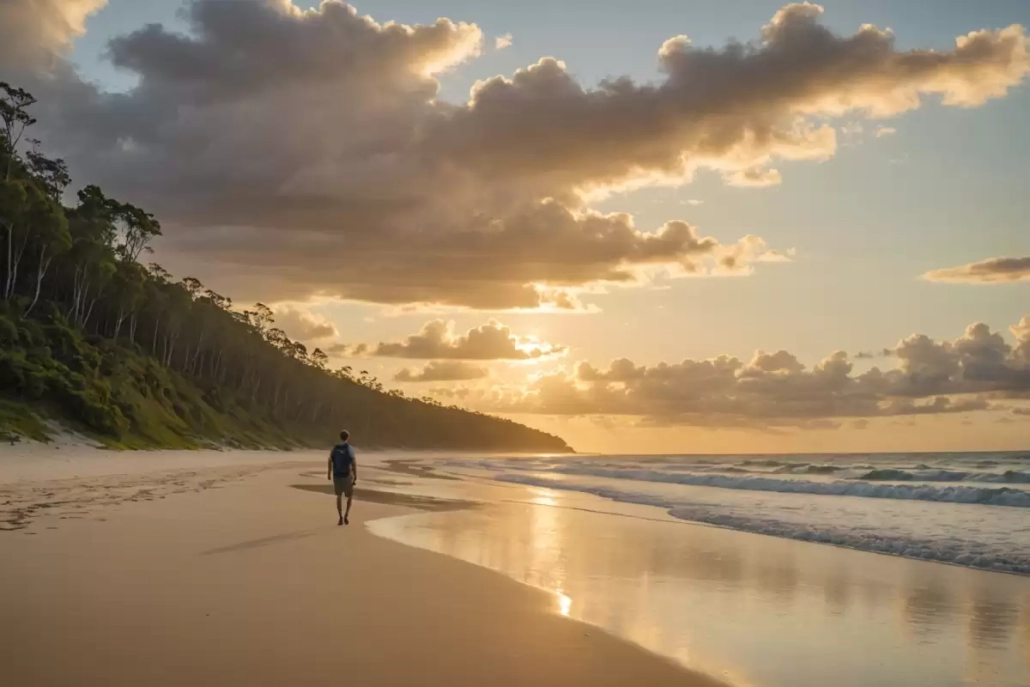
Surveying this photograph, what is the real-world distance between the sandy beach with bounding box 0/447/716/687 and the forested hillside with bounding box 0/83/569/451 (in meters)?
36.6

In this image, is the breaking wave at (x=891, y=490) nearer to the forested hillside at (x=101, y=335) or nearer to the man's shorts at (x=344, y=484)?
the man's shorts at (x=344, y=484)

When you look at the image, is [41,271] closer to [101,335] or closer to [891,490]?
[101,335]

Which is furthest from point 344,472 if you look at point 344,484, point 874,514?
point 874,514

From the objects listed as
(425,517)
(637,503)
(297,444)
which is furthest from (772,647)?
(297,444)

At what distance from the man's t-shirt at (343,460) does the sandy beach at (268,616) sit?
344 centimetres

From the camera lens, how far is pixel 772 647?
902 cm

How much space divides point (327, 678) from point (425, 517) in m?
16.6

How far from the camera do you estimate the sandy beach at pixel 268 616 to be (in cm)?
727

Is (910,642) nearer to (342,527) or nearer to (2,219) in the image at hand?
(342,527)

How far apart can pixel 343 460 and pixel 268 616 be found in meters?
12.1

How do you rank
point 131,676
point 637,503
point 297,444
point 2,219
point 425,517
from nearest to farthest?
1. point 131,676
2. point 425,517
3. point 637,503
4. point 2,219
5. point 297,444

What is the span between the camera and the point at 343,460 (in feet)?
69.7

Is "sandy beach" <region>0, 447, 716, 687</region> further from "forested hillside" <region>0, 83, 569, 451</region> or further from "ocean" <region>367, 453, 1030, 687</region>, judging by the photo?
"forested hillside" <region>0, 83, 569, 451</region>

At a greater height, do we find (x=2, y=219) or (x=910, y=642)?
(x=2, y=219)
